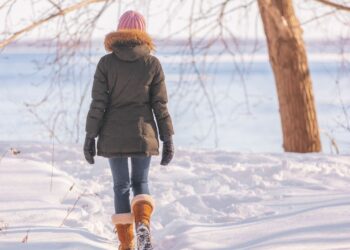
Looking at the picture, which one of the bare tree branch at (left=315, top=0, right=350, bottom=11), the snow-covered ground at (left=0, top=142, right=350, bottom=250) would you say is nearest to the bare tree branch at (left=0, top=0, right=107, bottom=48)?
the snow-covered ground at (left=0, top=142, right=350, bottom=250)

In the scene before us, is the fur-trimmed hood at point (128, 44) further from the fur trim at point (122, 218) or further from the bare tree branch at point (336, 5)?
the bare tree branch at point (336, 5)

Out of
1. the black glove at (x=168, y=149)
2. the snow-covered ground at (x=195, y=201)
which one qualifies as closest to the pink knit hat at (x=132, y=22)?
the black glove at (x=168, y=149)

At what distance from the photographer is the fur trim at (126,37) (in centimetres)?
440

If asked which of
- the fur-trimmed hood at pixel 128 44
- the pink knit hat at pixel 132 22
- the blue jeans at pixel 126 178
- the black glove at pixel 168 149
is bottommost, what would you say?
the blue jeans at pixel 126 178

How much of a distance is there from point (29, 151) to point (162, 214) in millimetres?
2773

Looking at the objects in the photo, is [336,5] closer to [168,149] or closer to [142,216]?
[168,149]

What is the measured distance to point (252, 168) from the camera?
723 centimetres

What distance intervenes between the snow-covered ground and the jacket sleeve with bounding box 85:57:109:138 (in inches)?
30.7

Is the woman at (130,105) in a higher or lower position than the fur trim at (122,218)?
higher

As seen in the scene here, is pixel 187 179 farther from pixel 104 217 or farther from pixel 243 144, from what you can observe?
pixel 243 144

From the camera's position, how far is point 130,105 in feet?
14.6

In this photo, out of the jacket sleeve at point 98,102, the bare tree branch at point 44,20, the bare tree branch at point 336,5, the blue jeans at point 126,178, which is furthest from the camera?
the bare tree branch at point 336,5

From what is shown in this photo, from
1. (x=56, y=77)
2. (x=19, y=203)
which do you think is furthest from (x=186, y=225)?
(x=56, y=77)

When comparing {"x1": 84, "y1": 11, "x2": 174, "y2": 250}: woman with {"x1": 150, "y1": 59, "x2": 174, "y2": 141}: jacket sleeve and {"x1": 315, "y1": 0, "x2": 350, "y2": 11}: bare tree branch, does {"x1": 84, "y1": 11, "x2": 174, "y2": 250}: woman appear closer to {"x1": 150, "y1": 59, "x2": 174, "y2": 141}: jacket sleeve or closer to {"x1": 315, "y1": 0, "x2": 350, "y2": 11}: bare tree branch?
{"x1": 150, "y1": 59, "x2": 174, "y2": 141}: jacket sleeve
